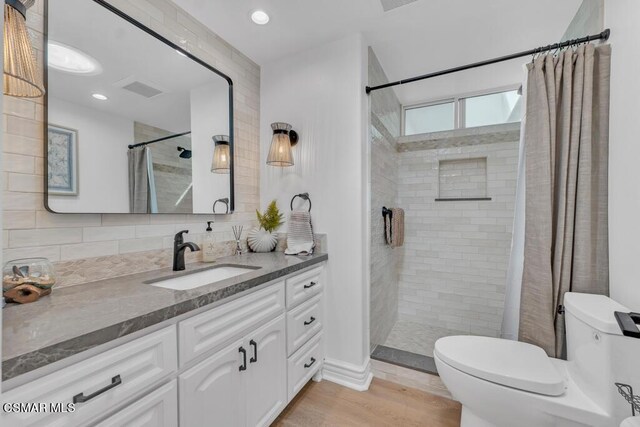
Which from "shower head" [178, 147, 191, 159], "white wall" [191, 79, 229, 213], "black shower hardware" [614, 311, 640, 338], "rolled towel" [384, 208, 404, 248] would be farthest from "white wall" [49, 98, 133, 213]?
"black shower hardware" [614, 311, 640, 338]

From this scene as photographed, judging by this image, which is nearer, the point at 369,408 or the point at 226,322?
the point at 226,322

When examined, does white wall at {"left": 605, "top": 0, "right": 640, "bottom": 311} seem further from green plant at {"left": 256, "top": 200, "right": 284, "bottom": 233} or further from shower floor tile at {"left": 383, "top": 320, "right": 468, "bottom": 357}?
green plant at {"left": 256, "top": 200, "right": 284, "bottom": 233}

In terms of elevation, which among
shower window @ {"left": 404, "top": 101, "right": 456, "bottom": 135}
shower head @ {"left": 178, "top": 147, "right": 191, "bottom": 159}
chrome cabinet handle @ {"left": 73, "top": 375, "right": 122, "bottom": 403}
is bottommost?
chrome cabinet handle @ {"left": 73, "top": 375, "right": 122, "bottom": 403}

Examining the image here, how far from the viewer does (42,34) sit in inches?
44.2

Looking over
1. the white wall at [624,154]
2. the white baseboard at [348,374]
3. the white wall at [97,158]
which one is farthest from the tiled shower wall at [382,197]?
the white wall at [97,158]

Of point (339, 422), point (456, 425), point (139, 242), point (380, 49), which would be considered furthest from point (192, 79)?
point (456, 425)

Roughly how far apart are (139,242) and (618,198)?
92.4 inches

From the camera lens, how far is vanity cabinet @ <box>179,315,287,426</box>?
40.8 inches

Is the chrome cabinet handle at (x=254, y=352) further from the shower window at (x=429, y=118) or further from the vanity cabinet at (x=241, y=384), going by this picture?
the shower window at (x=429, y=118)

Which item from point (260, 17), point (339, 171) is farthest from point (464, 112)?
point (260, 17)

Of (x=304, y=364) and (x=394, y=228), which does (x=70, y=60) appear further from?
(x=394, y=228)

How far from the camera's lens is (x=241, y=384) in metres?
1.25

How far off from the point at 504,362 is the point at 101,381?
5.20ft

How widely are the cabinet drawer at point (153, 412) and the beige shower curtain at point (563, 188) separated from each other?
1753 millimetres
